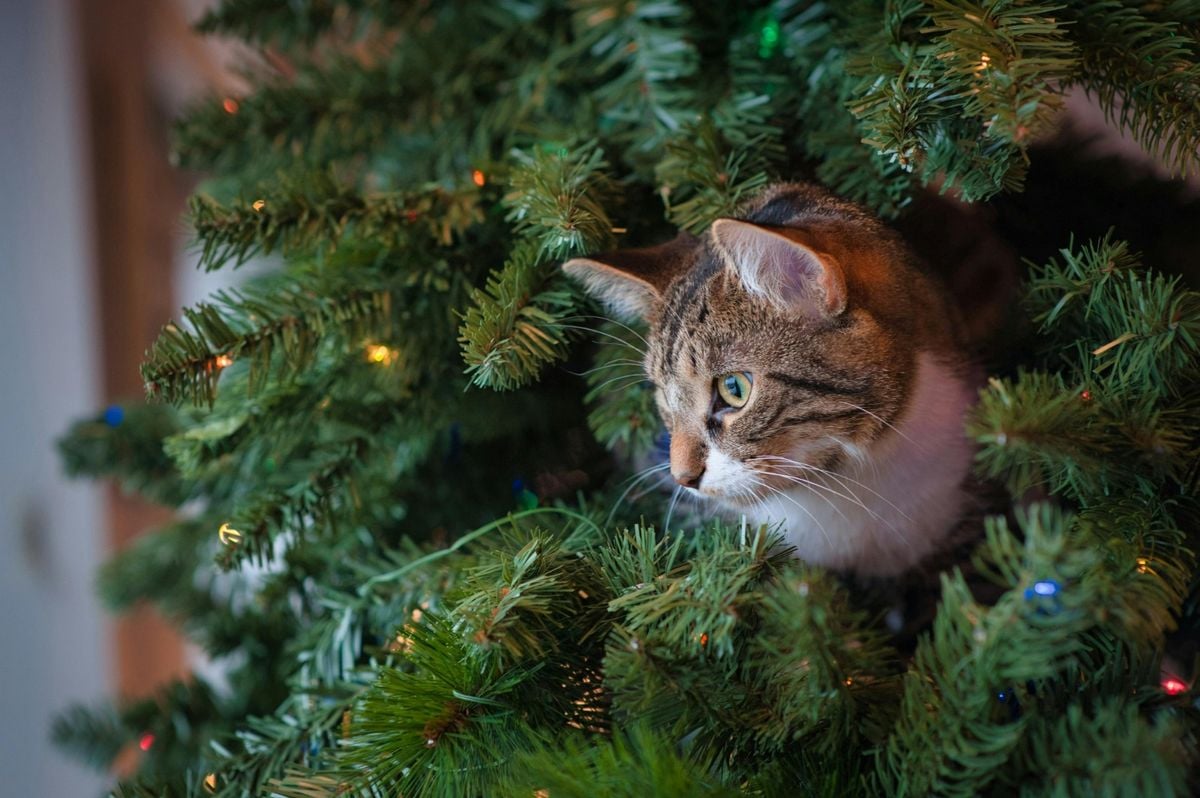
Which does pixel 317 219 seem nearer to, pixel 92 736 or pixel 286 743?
pixel 286 743

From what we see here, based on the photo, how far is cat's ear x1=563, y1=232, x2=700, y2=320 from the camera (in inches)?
26.0

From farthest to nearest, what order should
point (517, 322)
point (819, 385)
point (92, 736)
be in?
point (92, 736)
point (819, 385)
point (517, 322)

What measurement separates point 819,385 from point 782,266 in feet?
0.34

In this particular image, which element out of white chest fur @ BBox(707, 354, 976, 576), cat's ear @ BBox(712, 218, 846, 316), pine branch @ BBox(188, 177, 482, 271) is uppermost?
pine branch @ BBox(188, 177, 482, 271)

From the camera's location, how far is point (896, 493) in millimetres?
729

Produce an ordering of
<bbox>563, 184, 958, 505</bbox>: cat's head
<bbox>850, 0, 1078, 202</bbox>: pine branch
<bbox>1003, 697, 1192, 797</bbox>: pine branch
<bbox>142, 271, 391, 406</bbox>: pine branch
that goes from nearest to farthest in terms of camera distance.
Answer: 1. <bbox>1003, 697, 1192, 797</bbox>: pine branch
2. <bbox>850, 0, 1078, 202</bbox>: pine branch
3. <bbox>142, 271, 391, 406</bbox>: pine branch
4. <bbox>563, 184, 958, 505</bbox>: cat's head

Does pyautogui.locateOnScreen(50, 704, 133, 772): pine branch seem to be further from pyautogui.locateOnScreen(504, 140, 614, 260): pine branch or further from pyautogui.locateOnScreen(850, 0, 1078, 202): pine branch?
pyautogui.locateOnScreen(850, 0, 1078, 202): pine branch

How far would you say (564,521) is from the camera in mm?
663

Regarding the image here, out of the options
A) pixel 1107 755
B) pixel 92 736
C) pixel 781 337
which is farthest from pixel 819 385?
pixel 92 736

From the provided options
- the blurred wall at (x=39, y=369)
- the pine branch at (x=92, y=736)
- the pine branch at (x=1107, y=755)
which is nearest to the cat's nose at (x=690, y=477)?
the pine branch at (x=1107, y=755)

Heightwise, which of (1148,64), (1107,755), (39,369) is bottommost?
(1107,755)

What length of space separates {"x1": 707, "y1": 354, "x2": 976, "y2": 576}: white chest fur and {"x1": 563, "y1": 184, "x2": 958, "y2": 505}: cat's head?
0.01 m

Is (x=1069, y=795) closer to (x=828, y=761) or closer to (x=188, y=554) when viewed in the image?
(x=828, y=761)

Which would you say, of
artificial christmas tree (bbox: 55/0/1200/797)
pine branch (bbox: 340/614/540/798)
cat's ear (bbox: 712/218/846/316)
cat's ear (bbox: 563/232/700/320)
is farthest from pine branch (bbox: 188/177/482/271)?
pine branch (bbox: 340/614/540/798)
